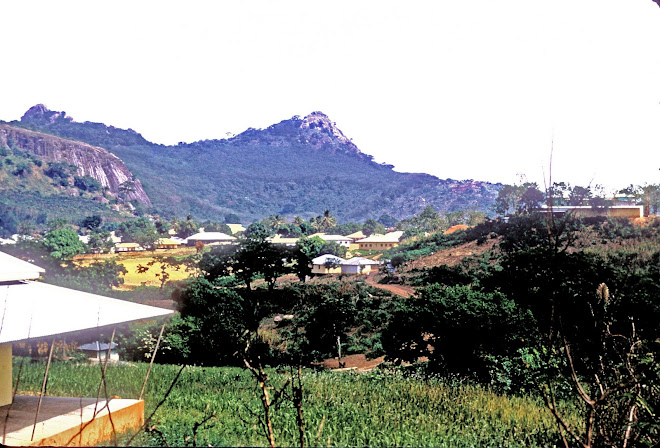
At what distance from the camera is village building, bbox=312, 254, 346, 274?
15.5 meters

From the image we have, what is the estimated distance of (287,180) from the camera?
70.8ft

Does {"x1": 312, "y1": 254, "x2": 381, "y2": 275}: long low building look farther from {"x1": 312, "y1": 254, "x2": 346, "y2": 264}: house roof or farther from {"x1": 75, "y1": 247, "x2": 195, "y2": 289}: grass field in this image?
{"x1": 75, "y1": 247, "x2": 195, "y2": 289}: grass field

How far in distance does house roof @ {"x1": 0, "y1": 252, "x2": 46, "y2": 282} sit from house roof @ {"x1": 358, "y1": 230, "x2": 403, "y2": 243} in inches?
525

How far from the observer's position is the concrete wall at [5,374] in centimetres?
437

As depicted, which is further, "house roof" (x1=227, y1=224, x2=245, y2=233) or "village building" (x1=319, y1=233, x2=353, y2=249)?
"house roof" (x1=227, y1=224, x2=245, y2=233)

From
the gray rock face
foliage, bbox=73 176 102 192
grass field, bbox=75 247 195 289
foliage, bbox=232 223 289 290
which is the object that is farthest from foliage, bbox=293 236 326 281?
foliage, bbox=73 176 102 192

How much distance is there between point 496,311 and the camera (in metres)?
7.62

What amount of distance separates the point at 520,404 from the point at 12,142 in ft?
75.2

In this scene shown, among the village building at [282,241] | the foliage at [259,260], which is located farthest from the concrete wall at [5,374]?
the village building at [282,241]

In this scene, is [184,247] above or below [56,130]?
below

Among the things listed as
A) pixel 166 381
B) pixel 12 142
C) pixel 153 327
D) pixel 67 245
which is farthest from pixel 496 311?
pixel 12 142

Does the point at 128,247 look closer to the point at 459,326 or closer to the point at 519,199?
the point at 519,199

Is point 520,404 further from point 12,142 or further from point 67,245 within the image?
point 12,142

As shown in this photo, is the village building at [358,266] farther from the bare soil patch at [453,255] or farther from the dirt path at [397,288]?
the bare soil patch at [453,255]
